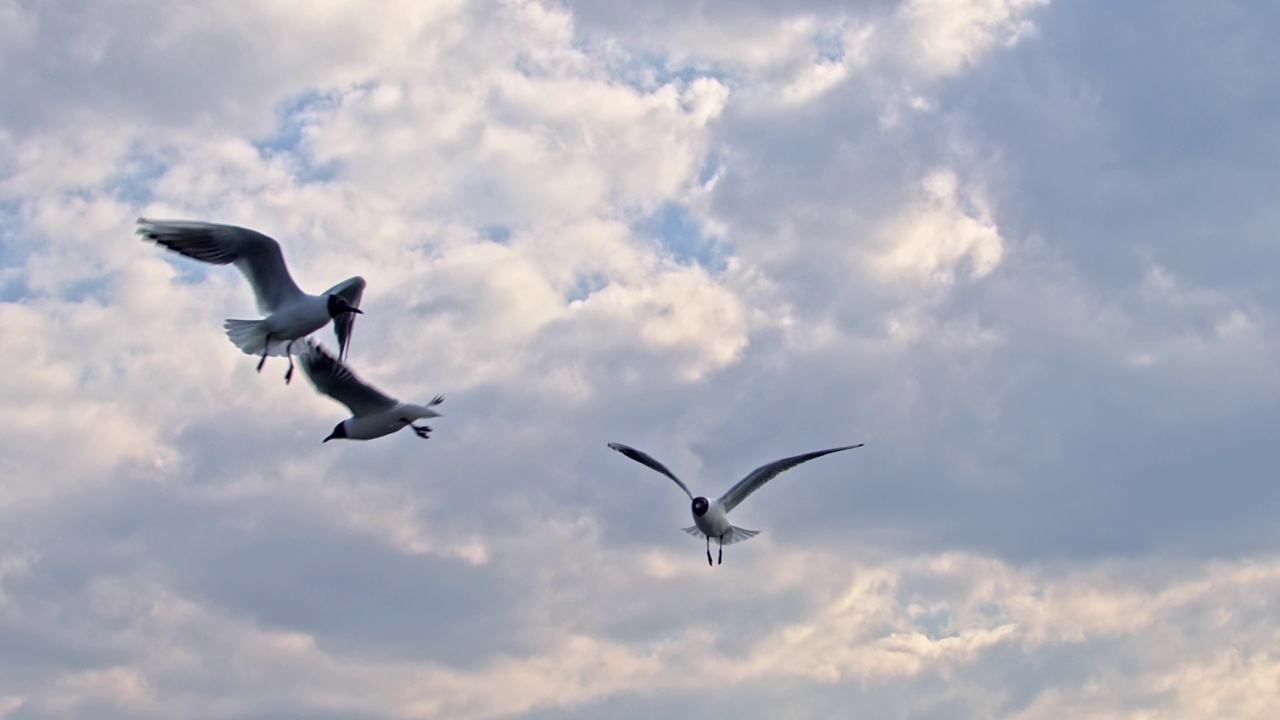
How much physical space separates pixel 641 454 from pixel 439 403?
12.3m

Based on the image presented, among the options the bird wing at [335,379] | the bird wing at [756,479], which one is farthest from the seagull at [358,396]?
the bird wing at [756,479]

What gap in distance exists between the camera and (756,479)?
153 feet

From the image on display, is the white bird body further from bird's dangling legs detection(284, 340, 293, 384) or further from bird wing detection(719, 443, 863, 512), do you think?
bird wing detection(719, 443, 863, 512)

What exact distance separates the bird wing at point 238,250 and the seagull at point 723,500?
12971mm

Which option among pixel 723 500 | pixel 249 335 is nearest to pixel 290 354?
pixel 249 335

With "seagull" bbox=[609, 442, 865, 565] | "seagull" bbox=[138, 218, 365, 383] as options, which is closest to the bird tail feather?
"seagull" bbox=[138, 218, 365, 383]

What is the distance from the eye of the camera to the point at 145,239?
34.7m

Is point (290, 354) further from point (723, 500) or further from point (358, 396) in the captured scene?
point (723, 500)

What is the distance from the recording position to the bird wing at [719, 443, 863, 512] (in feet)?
150

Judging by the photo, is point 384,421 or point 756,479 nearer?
point 384,421

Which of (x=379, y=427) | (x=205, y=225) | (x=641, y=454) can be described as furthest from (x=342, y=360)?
(x=641, y=454)

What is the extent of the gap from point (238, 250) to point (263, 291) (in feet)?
3.71

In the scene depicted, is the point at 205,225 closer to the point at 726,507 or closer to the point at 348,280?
the point at 348,280

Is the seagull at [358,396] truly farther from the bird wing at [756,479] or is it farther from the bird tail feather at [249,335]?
the bird wing at [756,479]
